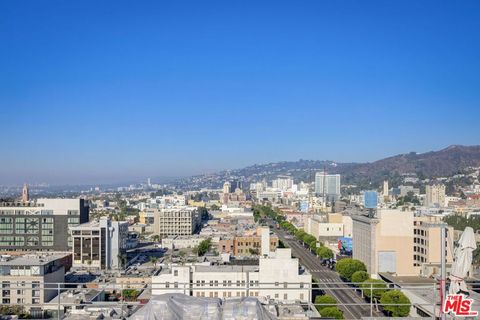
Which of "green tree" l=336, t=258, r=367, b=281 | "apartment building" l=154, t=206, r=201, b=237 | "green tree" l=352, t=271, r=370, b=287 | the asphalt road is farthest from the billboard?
"apartment building" l=154, t=206, r=201, b=237

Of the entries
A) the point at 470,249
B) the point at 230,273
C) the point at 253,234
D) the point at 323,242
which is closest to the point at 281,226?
the point at 323,242

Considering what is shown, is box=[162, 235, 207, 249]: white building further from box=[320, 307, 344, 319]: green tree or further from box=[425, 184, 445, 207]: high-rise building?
box=[425, 184, 445, 207]: high-rise building

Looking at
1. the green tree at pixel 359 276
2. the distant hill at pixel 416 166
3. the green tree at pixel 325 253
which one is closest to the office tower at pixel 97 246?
the green tree at pixel 325 253

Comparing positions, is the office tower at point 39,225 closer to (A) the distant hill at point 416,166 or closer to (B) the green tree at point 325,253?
(B) the green tree at point 325,253

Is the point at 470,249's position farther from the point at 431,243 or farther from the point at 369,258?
the point at 369,258

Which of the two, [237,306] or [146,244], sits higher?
[237,306]
